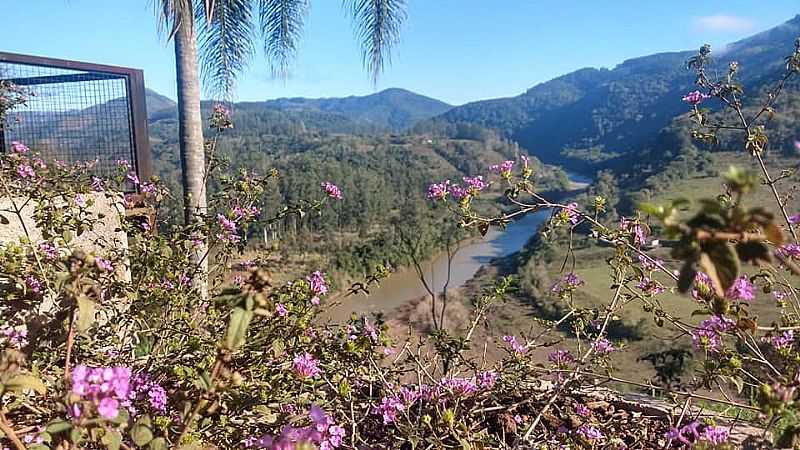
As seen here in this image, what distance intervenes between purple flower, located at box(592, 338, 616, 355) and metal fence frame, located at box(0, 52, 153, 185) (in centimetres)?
285

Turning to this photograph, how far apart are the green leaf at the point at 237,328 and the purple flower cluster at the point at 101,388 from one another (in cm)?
13

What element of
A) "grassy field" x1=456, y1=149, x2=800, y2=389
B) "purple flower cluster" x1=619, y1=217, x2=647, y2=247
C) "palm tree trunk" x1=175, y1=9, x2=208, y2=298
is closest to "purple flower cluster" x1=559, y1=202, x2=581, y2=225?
"purple flower cluster" x1=619, y1=217, x2=647, y2=247

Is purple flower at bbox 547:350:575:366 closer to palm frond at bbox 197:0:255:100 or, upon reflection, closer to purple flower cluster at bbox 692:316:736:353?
purple flower cluster at bbox 692:316:736:353

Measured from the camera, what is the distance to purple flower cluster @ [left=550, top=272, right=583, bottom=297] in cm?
210

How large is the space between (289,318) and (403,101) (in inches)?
6937

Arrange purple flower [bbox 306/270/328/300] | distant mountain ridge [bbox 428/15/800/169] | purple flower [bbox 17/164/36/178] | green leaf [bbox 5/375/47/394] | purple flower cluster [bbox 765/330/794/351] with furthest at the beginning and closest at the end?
distant mountain ridge [bbox 428/15/800/169]
purple flower [bbox 17/164/36/178]
purple flower [bbox 306/270/328/300]
purple flower cluster [bbox 765/330/794/351]
green leaf [bbox 5/375/47/394]

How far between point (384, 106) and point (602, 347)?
171 meters

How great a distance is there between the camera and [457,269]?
25.5m

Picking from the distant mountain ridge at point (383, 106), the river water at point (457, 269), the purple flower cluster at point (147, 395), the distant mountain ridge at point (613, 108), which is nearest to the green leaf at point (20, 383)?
the purple flower cluster at point (147, 395)

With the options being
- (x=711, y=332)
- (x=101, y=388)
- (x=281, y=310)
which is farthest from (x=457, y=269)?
(x=101, y=388)

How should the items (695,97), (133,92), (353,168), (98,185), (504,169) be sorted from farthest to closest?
(353,168)
(133,92)
(98,185)
(695,97)
(504,169)

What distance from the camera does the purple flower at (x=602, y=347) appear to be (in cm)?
195

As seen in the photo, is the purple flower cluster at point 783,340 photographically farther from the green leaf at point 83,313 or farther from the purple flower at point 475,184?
the green leaf at point 83,313

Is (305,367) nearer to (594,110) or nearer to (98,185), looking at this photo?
(98,185)
